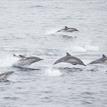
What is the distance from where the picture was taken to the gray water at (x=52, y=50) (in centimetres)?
3089

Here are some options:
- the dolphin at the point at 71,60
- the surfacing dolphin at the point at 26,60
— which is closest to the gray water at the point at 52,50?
the dolphin at the point at 71,60

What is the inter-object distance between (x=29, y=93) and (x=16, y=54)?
1063cm

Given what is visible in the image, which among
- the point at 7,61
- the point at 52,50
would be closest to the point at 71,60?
the point at 7,61

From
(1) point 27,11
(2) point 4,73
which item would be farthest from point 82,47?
(1) point 27,11

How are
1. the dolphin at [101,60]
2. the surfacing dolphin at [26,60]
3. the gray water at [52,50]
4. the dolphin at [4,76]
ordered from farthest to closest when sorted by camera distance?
the dolphin at [101,60], the surfacing dolphin at [26,60], the dolphin at [4,76], the gray water at [52,50]

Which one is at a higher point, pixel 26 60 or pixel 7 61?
pixel 26 60

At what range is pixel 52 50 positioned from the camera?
4406 centimetres

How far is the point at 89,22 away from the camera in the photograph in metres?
61.8

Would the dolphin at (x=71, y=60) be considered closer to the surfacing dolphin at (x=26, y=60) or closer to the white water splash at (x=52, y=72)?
the white water splash at (x=52, y=72)

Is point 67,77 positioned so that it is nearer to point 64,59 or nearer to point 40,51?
point 64,59

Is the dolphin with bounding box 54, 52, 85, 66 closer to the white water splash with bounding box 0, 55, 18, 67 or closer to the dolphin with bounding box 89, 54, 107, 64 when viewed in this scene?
the dolphin with bounding box 89, 54, 107, 64

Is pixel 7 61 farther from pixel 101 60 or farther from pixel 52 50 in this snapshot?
pixel 101 60

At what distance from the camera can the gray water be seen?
30891mm

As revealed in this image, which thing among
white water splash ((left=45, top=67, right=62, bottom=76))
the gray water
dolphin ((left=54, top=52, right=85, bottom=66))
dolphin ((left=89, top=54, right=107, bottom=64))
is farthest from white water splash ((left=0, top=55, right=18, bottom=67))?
dolphin ((left=89, top=54, right=107, bottom=64))
